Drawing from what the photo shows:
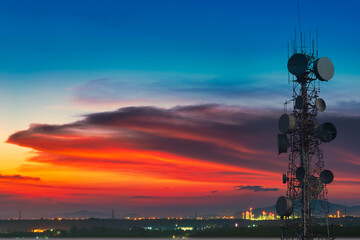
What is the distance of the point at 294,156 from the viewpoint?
240 feet

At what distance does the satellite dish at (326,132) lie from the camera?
70.6m

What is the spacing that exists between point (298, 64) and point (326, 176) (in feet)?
55.0

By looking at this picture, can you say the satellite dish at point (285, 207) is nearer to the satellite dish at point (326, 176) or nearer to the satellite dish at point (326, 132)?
the satellite dish at point (326, 176)

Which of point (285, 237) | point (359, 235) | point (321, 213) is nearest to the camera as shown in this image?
point (321, 213)

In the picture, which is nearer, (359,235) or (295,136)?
(295,136)

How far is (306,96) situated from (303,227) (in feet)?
62.7

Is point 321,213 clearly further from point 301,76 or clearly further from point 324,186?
point 301,76

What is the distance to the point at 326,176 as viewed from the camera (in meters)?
71.3

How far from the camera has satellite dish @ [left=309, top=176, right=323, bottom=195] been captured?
71.4 metres

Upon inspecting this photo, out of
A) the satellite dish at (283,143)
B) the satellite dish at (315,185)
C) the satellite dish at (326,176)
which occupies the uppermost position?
the satellite dish at (283,143)

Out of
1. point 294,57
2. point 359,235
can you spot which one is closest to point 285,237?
point 294,57

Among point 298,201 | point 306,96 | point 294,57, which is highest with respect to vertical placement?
point 294,57

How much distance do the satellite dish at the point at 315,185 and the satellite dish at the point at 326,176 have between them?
2.34 ft

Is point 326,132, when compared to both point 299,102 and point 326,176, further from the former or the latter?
point 326,176
